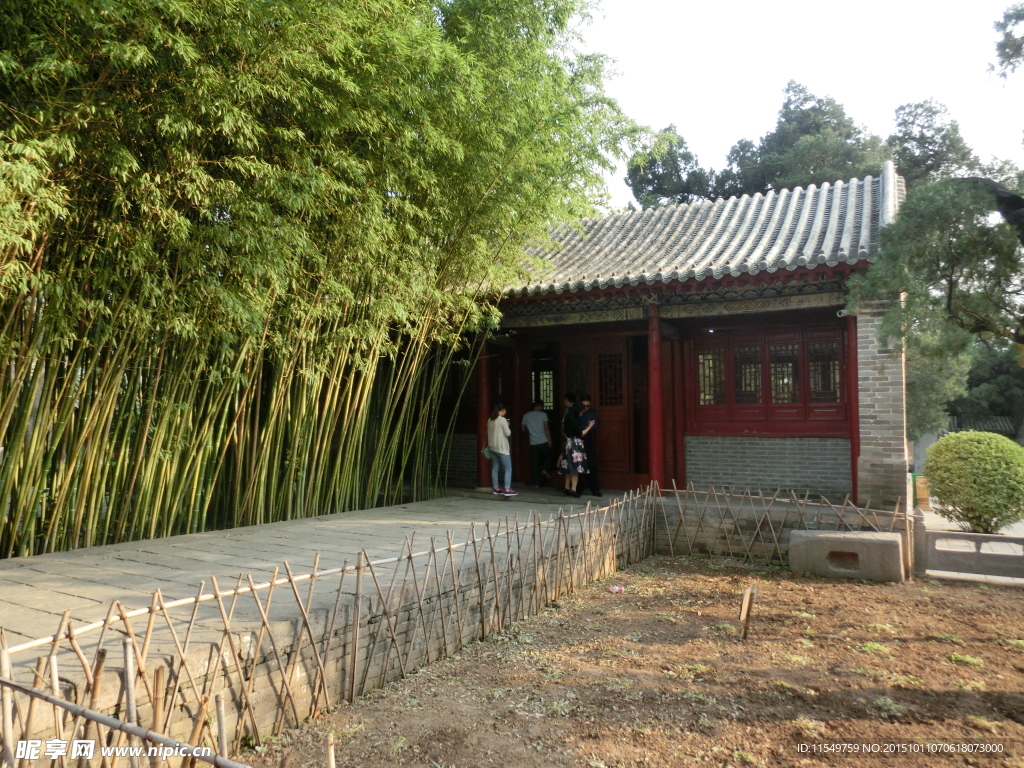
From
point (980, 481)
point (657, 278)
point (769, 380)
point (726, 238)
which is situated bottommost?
point (980, 481)

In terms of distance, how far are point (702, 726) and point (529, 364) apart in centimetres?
615

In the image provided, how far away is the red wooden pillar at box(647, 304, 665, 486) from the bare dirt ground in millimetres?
2383

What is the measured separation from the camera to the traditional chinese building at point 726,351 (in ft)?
21.8

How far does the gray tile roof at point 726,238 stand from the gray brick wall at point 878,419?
0.85m

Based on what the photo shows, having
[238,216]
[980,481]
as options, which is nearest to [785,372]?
[980,481]

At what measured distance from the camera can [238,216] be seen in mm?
4223

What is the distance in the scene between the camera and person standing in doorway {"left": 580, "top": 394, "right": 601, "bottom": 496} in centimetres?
787

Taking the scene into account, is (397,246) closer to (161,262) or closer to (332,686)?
(161,262)

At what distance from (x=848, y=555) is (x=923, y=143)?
2309 cm

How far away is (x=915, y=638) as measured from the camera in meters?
4.36

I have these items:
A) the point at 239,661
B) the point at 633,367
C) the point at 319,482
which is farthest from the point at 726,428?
the point at 239,661

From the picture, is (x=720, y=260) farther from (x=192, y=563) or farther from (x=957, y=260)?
(x=192, y=563)

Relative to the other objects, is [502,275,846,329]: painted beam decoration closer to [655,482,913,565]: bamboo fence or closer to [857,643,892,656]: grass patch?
[655,482,913,565]: bamboo fence

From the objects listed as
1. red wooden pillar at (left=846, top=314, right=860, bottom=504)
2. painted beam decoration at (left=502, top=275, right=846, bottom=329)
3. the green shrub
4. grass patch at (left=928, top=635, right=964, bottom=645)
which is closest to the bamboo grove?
painted beam decoration at (left=502, top=275, right=846, bottom=329)
